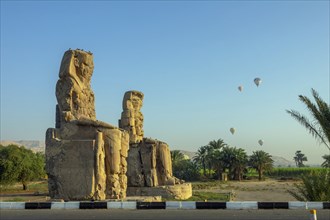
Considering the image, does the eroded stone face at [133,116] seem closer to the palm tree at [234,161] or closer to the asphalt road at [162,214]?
the asphalt road at [162,214]

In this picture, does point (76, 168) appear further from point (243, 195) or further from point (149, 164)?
point (243, 195)

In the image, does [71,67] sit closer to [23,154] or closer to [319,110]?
[319,110]

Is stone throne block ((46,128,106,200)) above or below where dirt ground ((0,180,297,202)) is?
above

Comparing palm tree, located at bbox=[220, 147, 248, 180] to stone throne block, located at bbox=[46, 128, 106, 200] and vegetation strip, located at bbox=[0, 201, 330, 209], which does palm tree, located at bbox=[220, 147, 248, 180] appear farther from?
vegetation strip, located at bbox=[0, 201, 330, 209]

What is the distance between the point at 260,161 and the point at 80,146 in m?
46.3

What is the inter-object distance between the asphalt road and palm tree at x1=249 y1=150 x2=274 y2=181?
157 ft

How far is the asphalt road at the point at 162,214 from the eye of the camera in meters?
7.89

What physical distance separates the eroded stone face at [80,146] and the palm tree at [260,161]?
4410 cm

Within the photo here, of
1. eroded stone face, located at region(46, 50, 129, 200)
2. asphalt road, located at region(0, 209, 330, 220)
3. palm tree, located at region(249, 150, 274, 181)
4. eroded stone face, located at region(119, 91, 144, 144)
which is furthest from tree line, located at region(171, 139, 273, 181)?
asphalt road, located at region(0, 209, 330, 220)

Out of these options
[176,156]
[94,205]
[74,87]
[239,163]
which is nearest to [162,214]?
[94,205]

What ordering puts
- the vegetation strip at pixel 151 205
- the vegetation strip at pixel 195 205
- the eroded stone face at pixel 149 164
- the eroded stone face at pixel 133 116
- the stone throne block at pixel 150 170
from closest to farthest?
1. the vegetation strip at pixel 195 205
2. the vegetation strip at pixel 151 205
3. the stone throne block at pixel 150 170
4. the eroded stone face at pixel 149 164
5. the eroded stone face at pixel 133 116

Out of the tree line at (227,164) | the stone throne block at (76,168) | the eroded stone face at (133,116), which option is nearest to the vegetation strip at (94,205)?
the stone throne block at (76,168)

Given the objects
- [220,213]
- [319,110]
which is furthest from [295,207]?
[319,110]

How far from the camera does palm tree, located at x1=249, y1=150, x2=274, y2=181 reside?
55.4m
